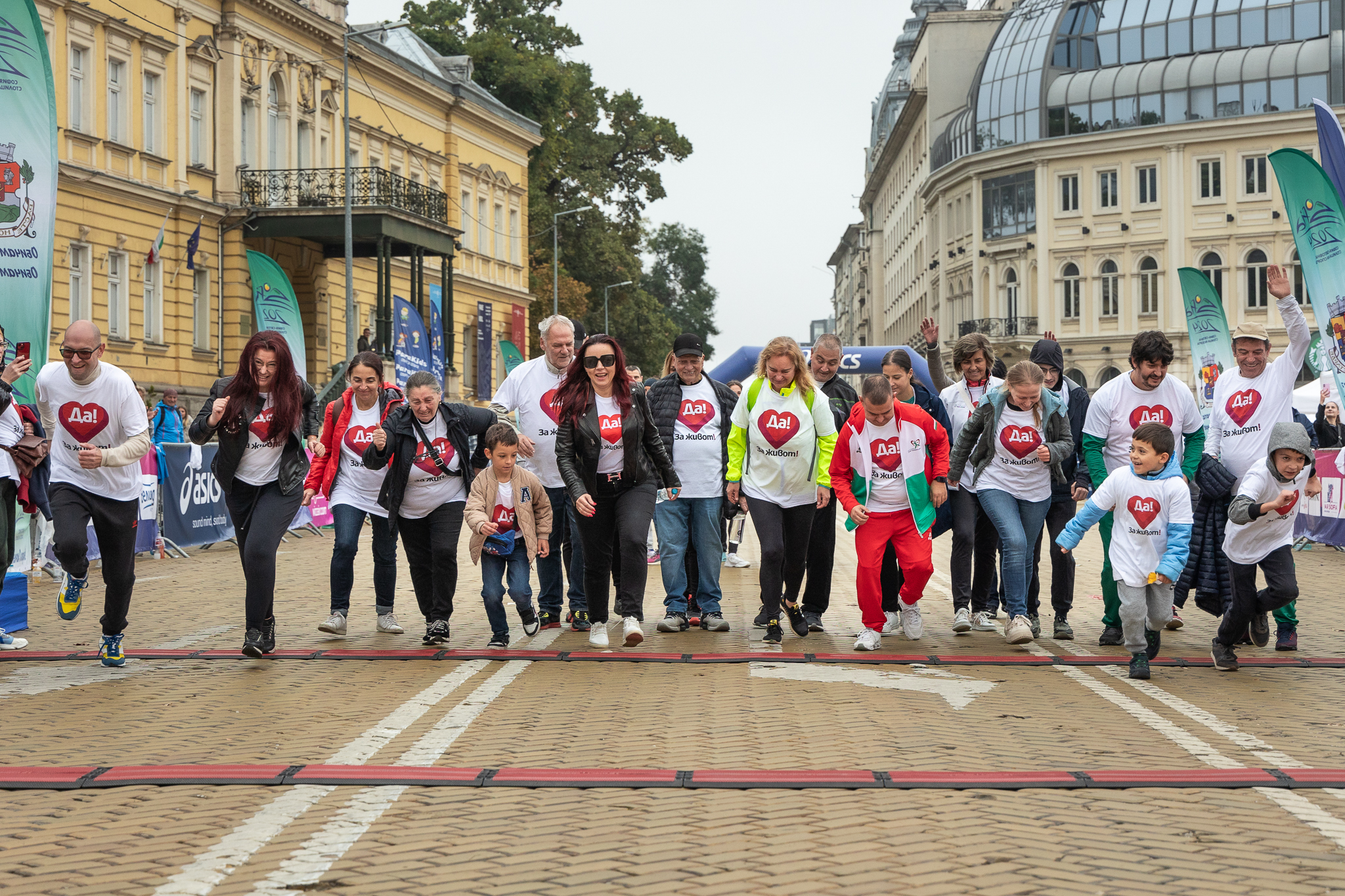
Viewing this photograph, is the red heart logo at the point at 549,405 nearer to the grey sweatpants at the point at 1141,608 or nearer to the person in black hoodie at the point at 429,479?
the person in black hoodie at the point at 429,479

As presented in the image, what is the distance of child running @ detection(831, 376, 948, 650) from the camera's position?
9.48 m

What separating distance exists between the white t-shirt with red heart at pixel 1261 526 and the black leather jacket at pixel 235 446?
17.4ft

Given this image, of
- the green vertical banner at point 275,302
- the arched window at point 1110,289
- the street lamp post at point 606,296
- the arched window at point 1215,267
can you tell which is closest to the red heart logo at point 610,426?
the green vertical banner at point 275,302

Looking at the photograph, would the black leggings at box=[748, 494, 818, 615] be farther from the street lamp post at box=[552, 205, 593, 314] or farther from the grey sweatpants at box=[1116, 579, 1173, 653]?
the street lamp post at box=[552, 205, 593, 314]

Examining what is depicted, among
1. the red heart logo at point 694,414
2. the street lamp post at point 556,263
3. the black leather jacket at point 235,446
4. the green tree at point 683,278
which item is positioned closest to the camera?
the black leather jacket at point 235,446

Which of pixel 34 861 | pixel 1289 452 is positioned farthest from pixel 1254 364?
pixel 34 861

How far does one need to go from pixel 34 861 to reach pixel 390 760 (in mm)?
1641

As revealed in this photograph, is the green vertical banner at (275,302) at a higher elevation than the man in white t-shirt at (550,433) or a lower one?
higher

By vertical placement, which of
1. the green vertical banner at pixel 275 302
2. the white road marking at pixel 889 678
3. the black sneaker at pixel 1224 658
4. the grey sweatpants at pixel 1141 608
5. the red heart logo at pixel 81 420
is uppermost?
the green vertical banner at pixel 275 302

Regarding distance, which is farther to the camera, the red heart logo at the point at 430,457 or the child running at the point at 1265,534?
the red heart logo at the point at 430,457

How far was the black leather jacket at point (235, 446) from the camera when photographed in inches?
345

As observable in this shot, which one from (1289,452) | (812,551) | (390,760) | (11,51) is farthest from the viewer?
(11,51)

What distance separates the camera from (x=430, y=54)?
5566 cm

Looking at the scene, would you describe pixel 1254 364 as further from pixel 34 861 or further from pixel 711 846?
pixel 34 861
